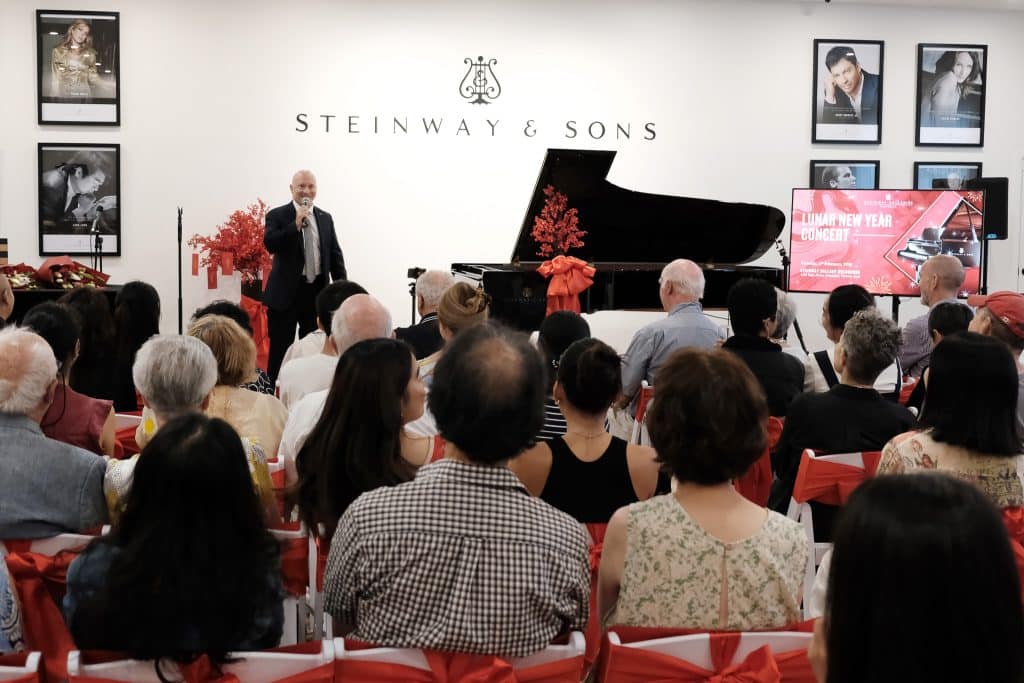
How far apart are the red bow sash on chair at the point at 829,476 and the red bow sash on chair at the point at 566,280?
4.55m

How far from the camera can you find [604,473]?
305 centimetres

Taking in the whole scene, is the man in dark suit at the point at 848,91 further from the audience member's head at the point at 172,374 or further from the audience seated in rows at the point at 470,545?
the audience seated in rows at the point at 470,545

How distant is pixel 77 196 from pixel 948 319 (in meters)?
7.80

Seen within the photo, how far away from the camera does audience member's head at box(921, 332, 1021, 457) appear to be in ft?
9.41

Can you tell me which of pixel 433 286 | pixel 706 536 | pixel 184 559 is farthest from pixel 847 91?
pixel 184 559

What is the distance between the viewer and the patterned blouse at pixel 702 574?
2148 mm

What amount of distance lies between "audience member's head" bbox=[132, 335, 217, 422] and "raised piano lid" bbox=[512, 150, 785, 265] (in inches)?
224

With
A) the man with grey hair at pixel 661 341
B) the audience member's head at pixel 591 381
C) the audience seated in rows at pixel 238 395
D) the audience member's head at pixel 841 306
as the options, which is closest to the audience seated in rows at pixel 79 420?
the audience seated in rows at pixel 238 395

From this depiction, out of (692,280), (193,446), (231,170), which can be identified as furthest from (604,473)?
(231,170)

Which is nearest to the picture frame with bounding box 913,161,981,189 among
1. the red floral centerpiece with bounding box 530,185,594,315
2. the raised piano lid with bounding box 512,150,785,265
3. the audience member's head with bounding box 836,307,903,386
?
the raised piano lid with bounding box 512,150,785,265

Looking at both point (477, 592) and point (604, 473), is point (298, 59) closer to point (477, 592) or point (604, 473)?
point (604, 473)

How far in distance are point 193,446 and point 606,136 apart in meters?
9.39

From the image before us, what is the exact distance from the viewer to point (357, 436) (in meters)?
2.72

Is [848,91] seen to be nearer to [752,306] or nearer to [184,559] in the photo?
[752,306]
